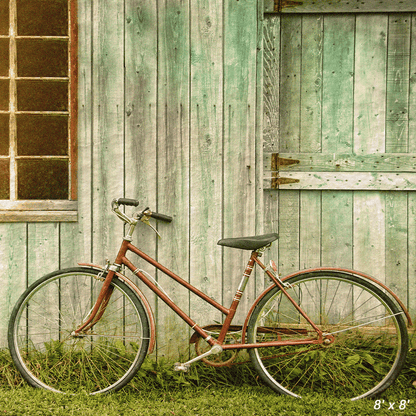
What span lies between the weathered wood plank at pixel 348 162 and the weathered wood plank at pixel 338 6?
1097 mm

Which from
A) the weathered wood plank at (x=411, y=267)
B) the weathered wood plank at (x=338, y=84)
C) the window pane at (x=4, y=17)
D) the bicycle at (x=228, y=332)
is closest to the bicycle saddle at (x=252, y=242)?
the bicycle at (x=228, y=332)

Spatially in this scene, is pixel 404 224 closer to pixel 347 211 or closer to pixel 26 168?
pixel 347 211

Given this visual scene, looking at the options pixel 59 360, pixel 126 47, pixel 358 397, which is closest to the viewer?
pixel 358 397

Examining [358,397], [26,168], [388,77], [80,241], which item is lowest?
[358,397]

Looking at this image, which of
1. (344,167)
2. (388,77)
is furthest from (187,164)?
(388,77)

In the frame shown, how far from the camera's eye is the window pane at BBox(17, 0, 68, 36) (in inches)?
127

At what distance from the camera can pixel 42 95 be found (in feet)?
10.6

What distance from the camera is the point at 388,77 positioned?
3270 millimetres

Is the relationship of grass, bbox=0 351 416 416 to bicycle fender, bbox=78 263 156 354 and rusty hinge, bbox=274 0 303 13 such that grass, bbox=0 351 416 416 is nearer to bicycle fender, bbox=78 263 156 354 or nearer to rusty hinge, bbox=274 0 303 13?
bicycle fender, bbox=78 263 156 354

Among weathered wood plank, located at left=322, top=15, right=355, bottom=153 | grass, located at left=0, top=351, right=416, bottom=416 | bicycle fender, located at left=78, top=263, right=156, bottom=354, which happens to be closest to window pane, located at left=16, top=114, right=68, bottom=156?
bicycle fender, located at left=78, top=263, right=156, bottom=354

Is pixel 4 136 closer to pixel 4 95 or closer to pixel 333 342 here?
pixel 4 95

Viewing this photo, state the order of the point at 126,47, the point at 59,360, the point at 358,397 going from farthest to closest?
the point at 126,47 → the point at 59,360 → the point at 358,397

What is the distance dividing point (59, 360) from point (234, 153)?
1.92 metres

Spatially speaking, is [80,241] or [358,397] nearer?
[358,397]
